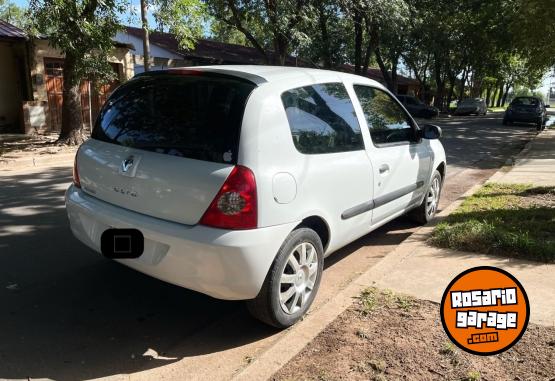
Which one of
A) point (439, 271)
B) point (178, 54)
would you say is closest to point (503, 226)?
point (439, 271)

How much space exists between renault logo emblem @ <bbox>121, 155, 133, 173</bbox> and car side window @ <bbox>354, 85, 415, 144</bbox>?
2046 mm

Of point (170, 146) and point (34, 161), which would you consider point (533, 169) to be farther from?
point (34, 161)

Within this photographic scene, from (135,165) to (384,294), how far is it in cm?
201

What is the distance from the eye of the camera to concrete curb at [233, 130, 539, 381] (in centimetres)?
279

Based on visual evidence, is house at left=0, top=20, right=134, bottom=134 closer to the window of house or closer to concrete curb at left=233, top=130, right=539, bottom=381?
the window of house

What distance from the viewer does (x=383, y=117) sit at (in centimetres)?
461

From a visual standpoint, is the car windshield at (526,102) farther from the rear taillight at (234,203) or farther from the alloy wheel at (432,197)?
the rear taillight at (234,203)

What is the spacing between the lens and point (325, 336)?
313 centimetres

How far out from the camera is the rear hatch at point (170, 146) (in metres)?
2.99

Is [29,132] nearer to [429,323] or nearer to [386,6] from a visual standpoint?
[386,6]

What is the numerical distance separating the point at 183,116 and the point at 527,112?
2436 centimetres

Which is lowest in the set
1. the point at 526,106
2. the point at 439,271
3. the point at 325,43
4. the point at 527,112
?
the point at 439,271

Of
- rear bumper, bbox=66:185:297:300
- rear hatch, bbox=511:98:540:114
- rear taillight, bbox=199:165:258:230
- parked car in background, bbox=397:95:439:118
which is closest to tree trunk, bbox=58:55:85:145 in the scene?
rear bumper, bbox=66:185:297:300

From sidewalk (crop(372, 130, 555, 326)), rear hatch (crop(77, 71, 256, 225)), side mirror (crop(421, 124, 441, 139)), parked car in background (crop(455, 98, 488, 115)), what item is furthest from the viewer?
parked car in background (crop(455, 98, 488, 115))
